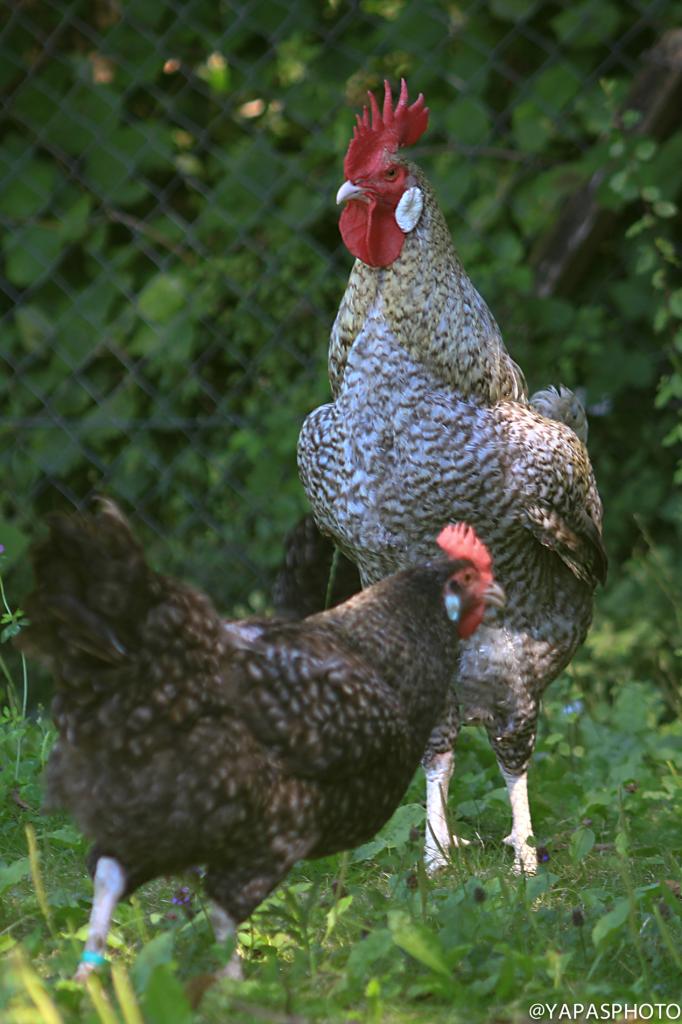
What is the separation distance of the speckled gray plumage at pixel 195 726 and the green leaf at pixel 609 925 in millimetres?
507

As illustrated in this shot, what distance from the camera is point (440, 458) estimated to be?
3.76 metres

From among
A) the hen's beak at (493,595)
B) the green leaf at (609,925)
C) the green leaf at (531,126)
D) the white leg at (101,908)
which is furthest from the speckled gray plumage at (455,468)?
the green leaf at (531,126)

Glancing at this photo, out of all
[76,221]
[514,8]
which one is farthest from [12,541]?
[514,8]

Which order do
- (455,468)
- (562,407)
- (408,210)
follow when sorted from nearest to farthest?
1. (455,468)
2. (408,210)
3. (562,407)

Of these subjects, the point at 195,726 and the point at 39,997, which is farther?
the point at 195,726

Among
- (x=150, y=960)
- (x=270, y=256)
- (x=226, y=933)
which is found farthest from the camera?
(x=270, y=256)

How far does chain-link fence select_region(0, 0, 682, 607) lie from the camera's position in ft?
19.6

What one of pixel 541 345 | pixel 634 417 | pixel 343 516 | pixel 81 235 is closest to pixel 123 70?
pixel 81 235

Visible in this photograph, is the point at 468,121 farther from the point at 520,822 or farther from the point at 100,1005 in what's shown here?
the point at 100,1005

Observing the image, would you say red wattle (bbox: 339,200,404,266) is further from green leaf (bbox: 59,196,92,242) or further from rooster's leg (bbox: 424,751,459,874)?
green leaf (bbox: 59,196,92,242)

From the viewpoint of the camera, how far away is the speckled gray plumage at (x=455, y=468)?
149 inches

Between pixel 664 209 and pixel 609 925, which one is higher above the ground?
pixel 664 209

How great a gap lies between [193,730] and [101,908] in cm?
38

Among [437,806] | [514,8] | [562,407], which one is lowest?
[437,806]
